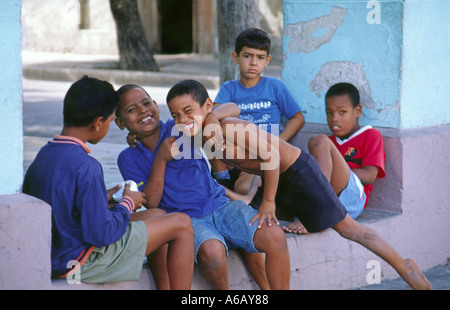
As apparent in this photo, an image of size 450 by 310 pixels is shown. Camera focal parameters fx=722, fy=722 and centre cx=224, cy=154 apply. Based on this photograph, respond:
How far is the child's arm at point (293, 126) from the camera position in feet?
14.5

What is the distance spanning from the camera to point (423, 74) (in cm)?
429

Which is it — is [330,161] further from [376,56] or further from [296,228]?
[376,56]

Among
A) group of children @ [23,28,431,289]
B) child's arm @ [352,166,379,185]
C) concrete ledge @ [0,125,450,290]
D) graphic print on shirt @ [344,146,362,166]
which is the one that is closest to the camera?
concrete ledge @ [0,125,450,290]

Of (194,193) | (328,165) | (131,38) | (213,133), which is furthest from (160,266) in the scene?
(131,38)

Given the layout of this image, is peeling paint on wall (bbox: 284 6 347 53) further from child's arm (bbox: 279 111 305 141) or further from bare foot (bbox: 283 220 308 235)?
bare foot (bbox: 283 220 308 235)

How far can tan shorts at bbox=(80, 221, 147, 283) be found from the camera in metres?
2.93

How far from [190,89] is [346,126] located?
45.9 inches

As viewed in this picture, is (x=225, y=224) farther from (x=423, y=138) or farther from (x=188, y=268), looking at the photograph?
(x=423, y=138)

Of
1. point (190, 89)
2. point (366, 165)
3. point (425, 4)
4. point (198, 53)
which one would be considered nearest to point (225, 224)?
point (190, 89)

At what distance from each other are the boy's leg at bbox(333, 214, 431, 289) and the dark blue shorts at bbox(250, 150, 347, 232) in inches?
3.0

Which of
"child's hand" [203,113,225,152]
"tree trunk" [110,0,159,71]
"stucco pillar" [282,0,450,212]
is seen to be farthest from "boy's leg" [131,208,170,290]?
"tree trunk" [110,0,159,71]

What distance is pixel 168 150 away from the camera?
10.9 feet
